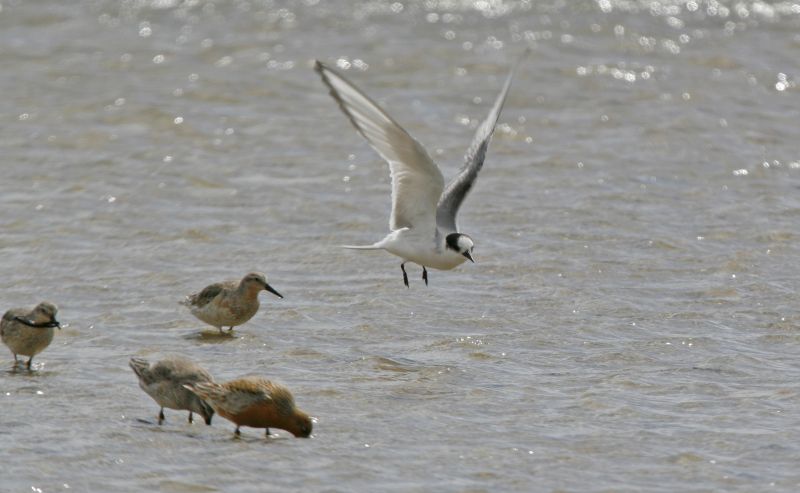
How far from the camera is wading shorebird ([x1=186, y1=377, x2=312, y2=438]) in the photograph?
8.16 m

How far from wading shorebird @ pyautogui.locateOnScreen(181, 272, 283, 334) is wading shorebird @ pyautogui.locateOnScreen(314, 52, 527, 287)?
95 centimetres

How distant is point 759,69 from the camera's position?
65.5 feet

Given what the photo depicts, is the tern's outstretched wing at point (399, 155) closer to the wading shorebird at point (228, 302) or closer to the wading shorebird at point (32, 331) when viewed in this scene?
the wading shorebird at point (228, 302)

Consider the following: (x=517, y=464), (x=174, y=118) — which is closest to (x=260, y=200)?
(x=174, y=118)

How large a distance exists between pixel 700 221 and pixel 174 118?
22.3 ft

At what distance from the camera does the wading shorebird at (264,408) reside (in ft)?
26.8

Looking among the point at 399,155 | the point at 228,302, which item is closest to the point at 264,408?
the point at 228,302

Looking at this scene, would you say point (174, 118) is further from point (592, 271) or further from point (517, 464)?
point (517, 464)

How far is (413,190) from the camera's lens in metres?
11.1

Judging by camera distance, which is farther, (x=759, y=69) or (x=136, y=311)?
(x=759, y=69)

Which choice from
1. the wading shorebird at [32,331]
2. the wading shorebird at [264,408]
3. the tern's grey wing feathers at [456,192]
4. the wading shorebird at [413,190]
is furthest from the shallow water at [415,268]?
the tern's grey wing feathers at [456,192]

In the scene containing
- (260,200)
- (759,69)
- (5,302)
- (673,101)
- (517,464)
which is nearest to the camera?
(517,464)

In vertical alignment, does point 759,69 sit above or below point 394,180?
below

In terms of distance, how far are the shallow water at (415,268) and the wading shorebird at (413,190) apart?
1.98 ft
